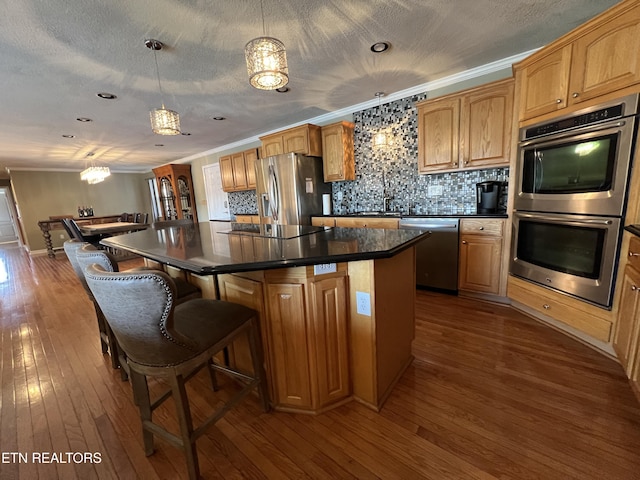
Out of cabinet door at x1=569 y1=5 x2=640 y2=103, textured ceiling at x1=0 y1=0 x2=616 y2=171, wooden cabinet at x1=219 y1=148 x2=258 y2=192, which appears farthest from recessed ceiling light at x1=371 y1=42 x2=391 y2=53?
wooden cabinet at x1=219 y1=148 x2=258 y2=192

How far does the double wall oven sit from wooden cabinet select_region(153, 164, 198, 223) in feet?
22.7

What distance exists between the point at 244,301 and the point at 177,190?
6.31 meters

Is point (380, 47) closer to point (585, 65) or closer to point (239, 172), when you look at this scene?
point (585, 65)

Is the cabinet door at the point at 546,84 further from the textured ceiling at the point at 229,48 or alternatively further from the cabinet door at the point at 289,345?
the cabinet door at the point at 289,345

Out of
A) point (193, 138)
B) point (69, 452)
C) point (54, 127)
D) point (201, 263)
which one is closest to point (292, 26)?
point (201, 263)

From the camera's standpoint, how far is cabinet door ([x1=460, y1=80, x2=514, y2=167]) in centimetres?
243

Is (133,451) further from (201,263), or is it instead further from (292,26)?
(292,26)

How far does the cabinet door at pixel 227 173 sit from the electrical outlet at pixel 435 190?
3868 mm

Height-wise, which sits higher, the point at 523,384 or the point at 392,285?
the point at 392,285

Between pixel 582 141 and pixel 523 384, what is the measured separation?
163 centimetres

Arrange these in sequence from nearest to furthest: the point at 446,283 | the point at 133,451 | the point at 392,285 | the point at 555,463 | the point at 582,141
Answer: the point at 555,463 < the point at 133,451 < the point at 392,285 < the point at 582,141 < the point at 446,283

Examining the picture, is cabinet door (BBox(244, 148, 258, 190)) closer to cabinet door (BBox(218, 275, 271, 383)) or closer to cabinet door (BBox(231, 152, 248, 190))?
cabinet door (BBox(231, 152, 248, 190))

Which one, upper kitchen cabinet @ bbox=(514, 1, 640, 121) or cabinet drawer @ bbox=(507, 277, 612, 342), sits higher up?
upper kitchen cabinet @ bbox=(514, 1, 640, 121)

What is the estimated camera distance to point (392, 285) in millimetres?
1448
